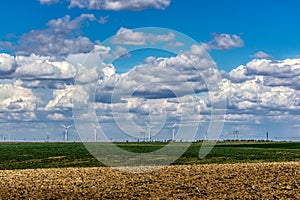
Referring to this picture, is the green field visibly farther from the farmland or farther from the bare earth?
the bare earth

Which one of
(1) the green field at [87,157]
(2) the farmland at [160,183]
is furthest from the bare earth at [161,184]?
(1) the green field at [87,157]

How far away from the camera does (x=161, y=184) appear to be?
99.1 ft

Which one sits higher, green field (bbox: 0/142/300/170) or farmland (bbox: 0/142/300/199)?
green field (bbox: 0/142/300/170)

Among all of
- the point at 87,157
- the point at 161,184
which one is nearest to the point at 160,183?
the point at 161,184

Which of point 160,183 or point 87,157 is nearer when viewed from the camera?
point 160,183

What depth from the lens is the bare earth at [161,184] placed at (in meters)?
→ 26.5

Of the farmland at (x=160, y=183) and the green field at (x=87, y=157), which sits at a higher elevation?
the green field at (x=87, y=157)

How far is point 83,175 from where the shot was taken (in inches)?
1388

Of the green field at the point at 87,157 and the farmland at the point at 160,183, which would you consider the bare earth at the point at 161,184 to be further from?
the green field at the point at 87,157

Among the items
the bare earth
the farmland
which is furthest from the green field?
the bare earth

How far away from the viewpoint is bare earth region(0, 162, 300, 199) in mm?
26484

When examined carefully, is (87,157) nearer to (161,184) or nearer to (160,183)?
(160,183)

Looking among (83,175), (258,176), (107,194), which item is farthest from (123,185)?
Result: (258,176)

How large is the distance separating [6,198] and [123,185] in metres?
6.40
